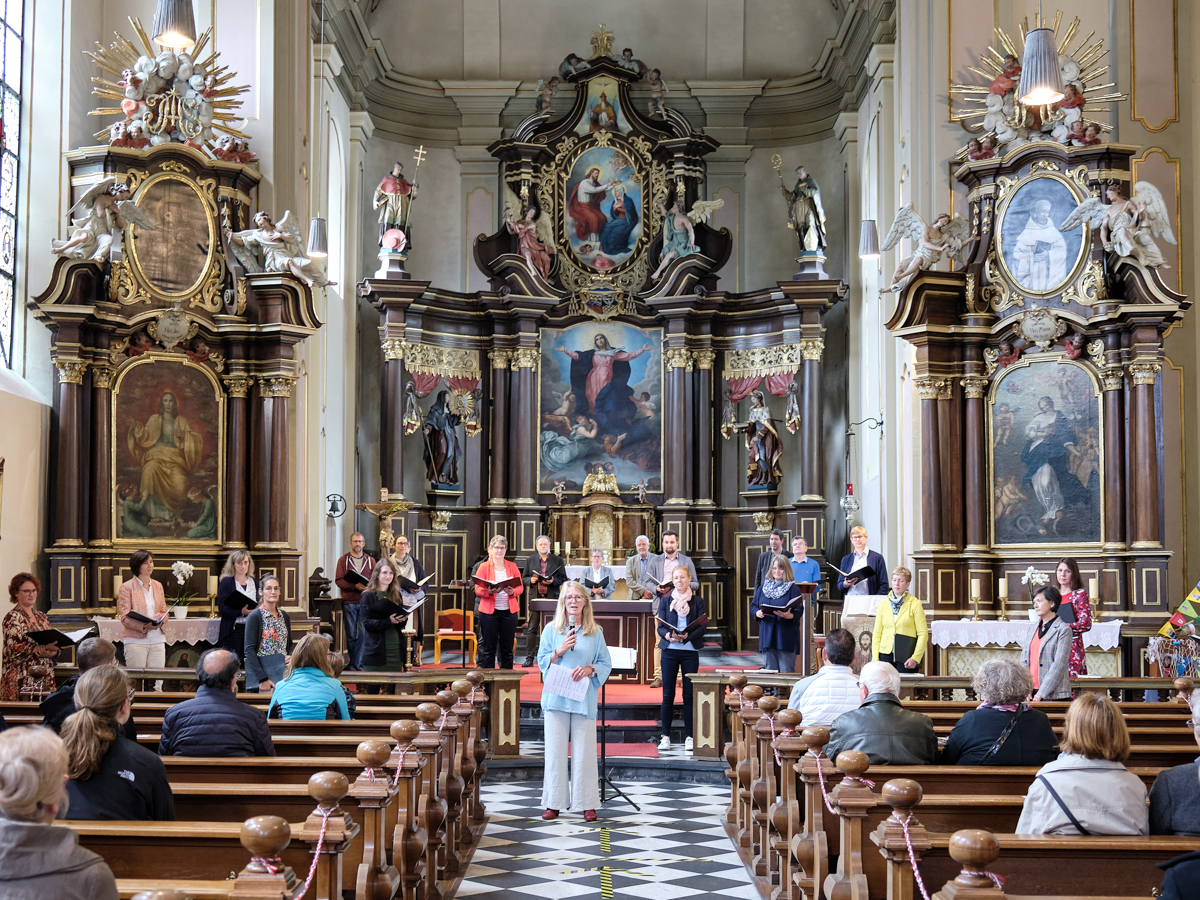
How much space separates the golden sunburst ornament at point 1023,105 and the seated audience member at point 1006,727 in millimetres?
8446

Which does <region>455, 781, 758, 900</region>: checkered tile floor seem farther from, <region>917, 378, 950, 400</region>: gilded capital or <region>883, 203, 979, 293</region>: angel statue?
<region>883, 203, 979, 293</region>: angel statue

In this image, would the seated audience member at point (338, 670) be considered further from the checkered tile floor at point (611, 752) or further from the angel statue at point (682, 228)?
the angel statue at point (682, 228)

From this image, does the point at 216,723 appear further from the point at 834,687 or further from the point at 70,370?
the point at 70,370

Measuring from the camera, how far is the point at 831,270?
19828mm

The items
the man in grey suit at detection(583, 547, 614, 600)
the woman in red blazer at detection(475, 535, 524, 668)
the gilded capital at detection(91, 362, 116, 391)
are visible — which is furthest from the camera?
the man in grey suit at detection(583, 547, 614, 600)

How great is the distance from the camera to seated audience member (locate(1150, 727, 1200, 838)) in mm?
4164

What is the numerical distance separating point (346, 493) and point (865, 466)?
24.0ft

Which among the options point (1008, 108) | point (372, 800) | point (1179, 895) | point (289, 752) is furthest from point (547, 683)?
point (1008, 108)

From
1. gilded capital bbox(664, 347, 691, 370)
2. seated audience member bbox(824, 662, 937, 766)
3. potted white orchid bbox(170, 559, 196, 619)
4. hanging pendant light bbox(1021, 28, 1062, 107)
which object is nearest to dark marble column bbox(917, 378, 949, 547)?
hanging pendant light bbox(1021, 28, 1062, 107)

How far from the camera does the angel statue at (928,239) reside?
12828 mm

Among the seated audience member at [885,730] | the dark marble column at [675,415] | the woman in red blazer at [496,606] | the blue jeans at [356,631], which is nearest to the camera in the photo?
the seated audience member at [885,730]

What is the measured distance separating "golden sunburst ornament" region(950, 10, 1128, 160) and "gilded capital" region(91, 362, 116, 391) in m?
8.72

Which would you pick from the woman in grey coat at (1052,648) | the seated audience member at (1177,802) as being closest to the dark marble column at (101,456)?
the woman in grey coat at (1052,648)

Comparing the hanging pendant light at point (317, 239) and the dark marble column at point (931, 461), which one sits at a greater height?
the hanging pendant light at point (317, 239)
